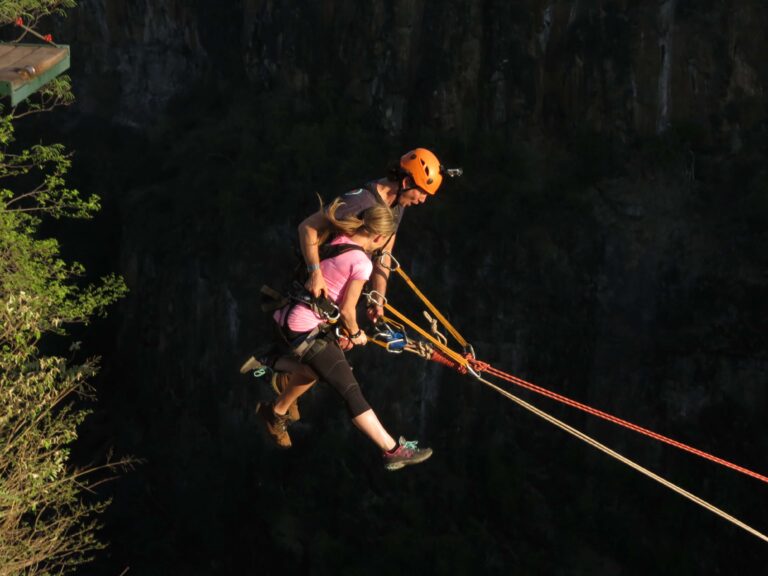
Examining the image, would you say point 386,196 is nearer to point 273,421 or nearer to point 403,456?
point 403,456

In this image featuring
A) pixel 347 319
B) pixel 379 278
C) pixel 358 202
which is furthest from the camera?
pixel 379 278

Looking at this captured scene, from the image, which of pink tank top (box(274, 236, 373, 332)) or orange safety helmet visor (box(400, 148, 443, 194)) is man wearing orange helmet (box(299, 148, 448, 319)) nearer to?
orange safety helmet visor (box(400, 148, 443, 194))

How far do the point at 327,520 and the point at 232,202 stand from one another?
290 inches

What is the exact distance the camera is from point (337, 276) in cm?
721

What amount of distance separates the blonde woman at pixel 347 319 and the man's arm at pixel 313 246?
0.04 meters

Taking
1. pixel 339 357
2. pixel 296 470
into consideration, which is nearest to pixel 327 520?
pixel 296 470

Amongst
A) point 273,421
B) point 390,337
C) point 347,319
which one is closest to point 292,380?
point 273,421

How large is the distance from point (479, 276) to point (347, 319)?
47.3 ft

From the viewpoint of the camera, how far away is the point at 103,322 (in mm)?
29328

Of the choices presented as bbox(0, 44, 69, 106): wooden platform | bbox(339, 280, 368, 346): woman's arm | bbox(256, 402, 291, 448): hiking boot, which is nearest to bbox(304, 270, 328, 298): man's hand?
bbox(339, 280, 368, 346): woman's arm

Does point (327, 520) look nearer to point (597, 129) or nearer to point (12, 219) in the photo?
point (597, 129)

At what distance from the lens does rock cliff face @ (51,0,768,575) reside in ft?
61.8

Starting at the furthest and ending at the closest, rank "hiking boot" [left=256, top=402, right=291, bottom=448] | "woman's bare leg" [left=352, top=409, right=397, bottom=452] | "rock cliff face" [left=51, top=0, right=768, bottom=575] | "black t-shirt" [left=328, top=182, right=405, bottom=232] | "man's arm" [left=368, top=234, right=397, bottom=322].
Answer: "rock cliff face" [left=51, top=0, right=768, bottom=575]
"hiking boot" [left=256, top=402, right=291, bottom=448]
"man's arm" [left=368, top=234, right=397, bottom=322]
"woman's bare leg" [left=352, top=409, right=397, bottom=452]
"black t-shirt" [left=328, top=182, right=405, bottom=232]

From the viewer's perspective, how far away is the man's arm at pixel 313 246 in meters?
7.04
